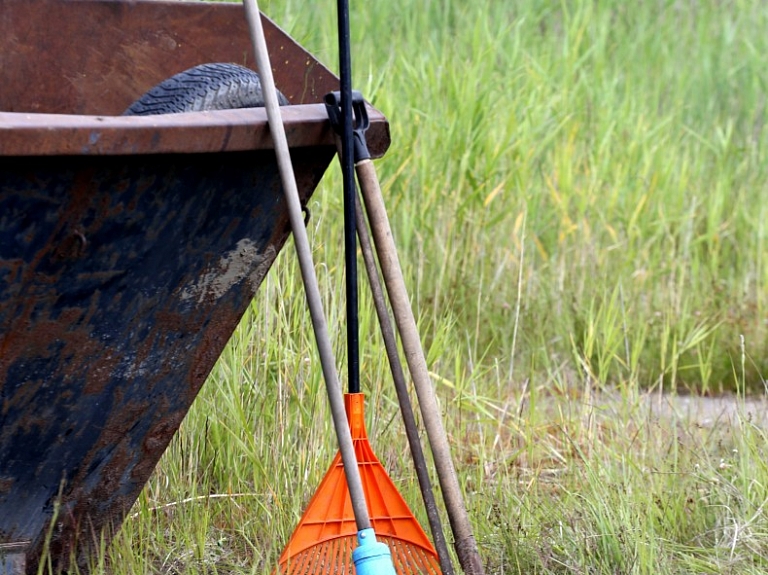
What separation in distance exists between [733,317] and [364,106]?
7.84 feet

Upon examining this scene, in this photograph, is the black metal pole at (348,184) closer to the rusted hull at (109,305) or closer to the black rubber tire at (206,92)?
the rusted hull at (109,305)

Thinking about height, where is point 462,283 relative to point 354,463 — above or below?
above

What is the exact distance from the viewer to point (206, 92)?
79.4 inches

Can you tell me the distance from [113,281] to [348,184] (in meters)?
0.46

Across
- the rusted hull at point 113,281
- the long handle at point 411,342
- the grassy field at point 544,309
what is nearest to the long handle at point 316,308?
the rusted hull at point 113,281

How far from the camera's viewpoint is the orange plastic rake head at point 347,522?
1.98 m

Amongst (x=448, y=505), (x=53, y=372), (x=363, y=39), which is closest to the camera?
(x=53, y=372)

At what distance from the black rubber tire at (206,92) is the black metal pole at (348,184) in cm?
24

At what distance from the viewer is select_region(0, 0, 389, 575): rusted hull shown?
147 centimetres

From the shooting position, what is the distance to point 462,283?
3.73 metres

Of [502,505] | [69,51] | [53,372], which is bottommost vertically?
[502,505]

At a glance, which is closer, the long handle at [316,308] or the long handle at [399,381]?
the long handle at [316,308]

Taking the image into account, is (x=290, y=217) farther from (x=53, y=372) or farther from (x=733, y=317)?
(x=733, y=317)

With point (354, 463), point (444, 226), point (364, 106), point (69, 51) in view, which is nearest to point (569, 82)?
point (444, 226)
